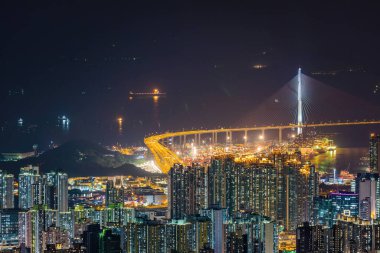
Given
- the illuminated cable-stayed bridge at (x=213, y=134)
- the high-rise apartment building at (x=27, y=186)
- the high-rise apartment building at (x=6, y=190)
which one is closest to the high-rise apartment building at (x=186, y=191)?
the high-rise apartment building at (x=27, y=186)

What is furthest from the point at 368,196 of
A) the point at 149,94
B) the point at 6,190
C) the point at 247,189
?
the point at 149,94

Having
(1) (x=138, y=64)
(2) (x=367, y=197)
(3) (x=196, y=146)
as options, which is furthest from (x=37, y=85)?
(2) (x=367, y=197)

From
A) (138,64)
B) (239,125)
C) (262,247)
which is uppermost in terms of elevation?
(138,64)

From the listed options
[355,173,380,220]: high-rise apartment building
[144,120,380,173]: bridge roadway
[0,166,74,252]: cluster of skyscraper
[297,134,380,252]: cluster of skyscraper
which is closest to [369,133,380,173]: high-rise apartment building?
[297,134,380,252]: cluster of skyscraper

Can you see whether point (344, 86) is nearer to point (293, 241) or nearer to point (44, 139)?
point (44, 139)

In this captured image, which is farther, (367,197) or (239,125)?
(239,125)

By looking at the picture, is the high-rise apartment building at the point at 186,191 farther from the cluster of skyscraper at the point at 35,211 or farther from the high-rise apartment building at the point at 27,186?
the high-rise apartment building at the point at 27,186

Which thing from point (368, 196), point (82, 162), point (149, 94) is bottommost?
point (368, 196)

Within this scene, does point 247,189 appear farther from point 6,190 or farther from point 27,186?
point 6,190
